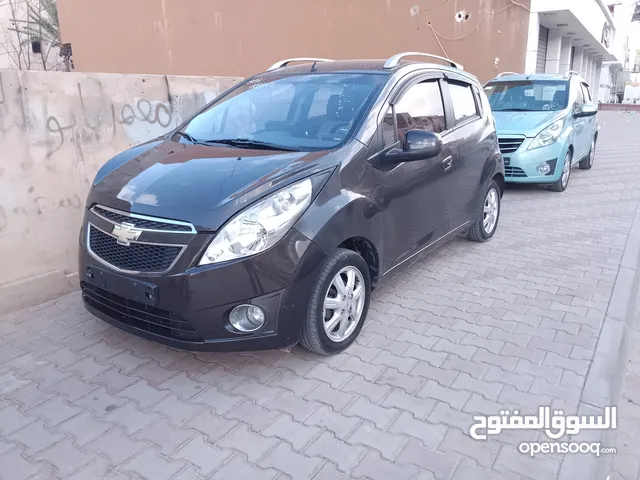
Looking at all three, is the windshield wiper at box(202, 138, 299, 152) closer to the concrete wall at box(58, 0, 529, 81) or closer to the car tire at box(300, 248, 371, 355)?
the car tire at box(300, 248, 371, 355)

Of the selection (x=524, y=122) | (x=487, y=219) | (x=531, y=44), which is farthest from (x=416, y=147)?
(x=531, y=44)

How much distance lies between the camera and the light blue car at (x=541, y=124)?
7809mm

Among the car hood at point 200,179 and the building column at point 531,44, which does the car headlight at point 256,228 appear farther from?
the building column at point 531,44

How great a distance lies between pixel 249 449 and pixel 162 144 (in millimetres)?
2322

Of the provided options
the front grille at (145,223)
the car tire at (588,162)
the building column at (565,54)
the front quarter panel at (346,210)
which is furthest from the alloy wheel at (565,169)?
the building column at (565,54)

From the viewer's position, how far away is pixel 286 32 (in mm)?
12859

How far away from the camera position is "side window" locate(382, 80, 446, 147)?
3.70m

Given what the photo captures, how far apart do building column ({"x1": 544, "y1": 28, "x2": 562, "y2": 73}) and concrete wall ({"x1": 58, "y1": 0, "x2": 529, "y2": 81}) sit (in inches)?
201

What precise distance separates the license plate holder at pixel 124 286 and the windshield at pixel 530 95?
24.4 ft

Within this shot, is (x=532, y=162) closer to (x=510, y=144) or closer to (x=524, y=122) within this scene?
(x=510, y=144)

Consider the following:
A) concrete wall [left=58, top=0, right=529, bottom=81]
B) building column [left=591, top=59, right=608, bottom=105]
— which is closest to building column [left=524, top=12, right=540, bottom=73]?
concrete wall [left=58, top=0, right=529, bottom=81]

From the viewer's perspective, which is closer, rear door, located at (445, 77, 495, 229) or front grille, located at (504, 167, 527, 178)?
rear door, located at (445, 77, 495, 229)

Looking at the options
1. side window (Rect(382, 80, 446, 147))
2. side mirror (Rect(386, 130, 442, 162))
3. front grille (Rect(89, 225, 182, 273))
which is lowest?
front grille (Rect(89, 225, 182, 273))

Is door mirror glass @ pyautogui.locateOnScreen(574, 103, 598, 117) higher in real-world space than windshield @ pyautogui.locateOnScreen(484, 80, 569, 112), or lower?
lower
